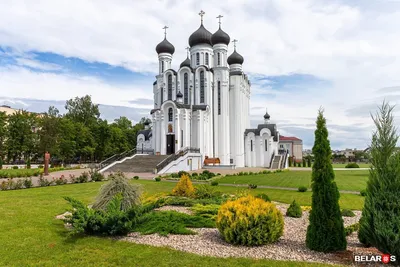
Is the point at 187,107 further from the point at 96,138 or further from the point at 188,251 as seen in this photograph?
the point at 188,251

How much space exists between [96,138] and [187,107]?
22.1 m

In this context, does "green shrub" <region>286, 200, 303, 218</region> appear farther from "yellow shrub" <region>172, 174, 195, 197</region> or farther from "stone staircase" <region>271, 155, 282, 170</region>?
"stone staircase" <region>271, 155, 282, 170</region>

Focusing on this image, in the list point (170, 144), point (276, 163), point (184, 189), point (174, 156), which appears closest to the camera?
point (184, 189)

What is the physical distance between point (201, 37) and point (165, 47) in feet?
18.7

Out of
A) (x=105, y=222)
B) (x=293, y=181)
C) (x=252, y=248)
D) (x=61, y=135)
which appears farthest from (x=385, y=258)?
(x=61, y=135)

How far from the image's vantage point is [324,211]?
558cm

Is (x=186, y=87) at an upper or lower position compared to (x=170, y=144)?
upper

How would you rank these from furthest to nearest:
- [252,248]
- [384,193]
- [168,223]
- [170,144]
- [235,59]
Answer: [235,59], [170,144], [168,223], [252,248], [384,193]

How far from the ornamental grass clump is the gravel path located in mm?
165

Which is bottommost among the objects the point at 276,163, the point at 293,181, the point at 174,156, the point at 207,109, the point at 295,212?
the point at 295,212

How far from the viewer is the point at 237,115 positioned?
1647 inches

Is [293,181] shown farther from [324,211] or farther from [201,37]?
[201,37]

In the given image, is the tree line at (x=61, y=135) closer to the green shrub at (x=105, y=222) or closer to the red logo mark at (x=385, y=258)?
the green shrub at (x=105, y=222)

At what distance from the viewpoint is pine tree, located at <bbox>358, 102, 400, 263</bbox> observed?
5004 mm
